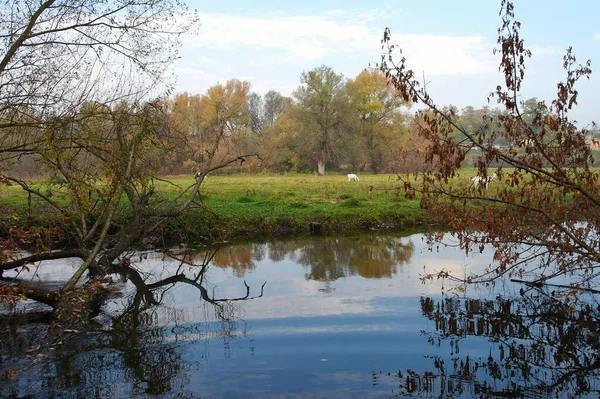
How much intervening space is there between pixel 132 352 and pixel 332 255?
7383mm

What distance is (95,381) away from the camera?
6.52 m

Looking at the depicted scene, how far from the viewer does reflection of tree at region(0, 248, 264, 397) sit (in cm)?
640

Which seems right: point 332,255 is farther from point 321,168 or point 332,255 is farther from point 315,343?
point 321,168

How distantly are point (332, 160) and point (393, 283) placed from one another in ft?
141

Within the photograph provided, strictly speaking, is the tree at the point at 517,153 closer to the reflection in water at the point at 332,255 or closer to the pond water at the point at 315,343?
the pond water at the point at 315,343

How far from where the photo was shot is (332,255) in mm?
14289

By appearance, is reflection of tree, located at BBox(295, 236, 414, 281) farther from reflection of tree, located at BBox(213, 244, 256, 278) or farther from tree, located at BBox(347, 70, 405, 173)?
tree, located at BBox(347, 70, 405, 173)

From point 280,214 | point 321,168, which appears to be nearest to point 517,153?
point 280,214

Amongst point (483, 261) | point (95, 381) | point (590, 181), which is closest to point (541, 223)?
point (590, 181)

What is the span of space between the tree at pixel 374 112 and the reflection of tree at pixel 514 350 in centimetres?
4670

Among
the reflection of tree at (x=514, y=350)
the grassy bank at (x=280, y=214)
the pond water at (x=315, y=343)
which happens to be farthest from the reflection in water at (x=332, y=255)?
the reflection of tree at (x=514, y=350)

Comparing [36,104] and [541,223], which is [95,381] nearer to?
[36,104]

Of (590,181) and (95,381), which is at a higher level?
(590,181)

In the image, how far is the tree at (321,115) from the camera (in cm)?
5200
